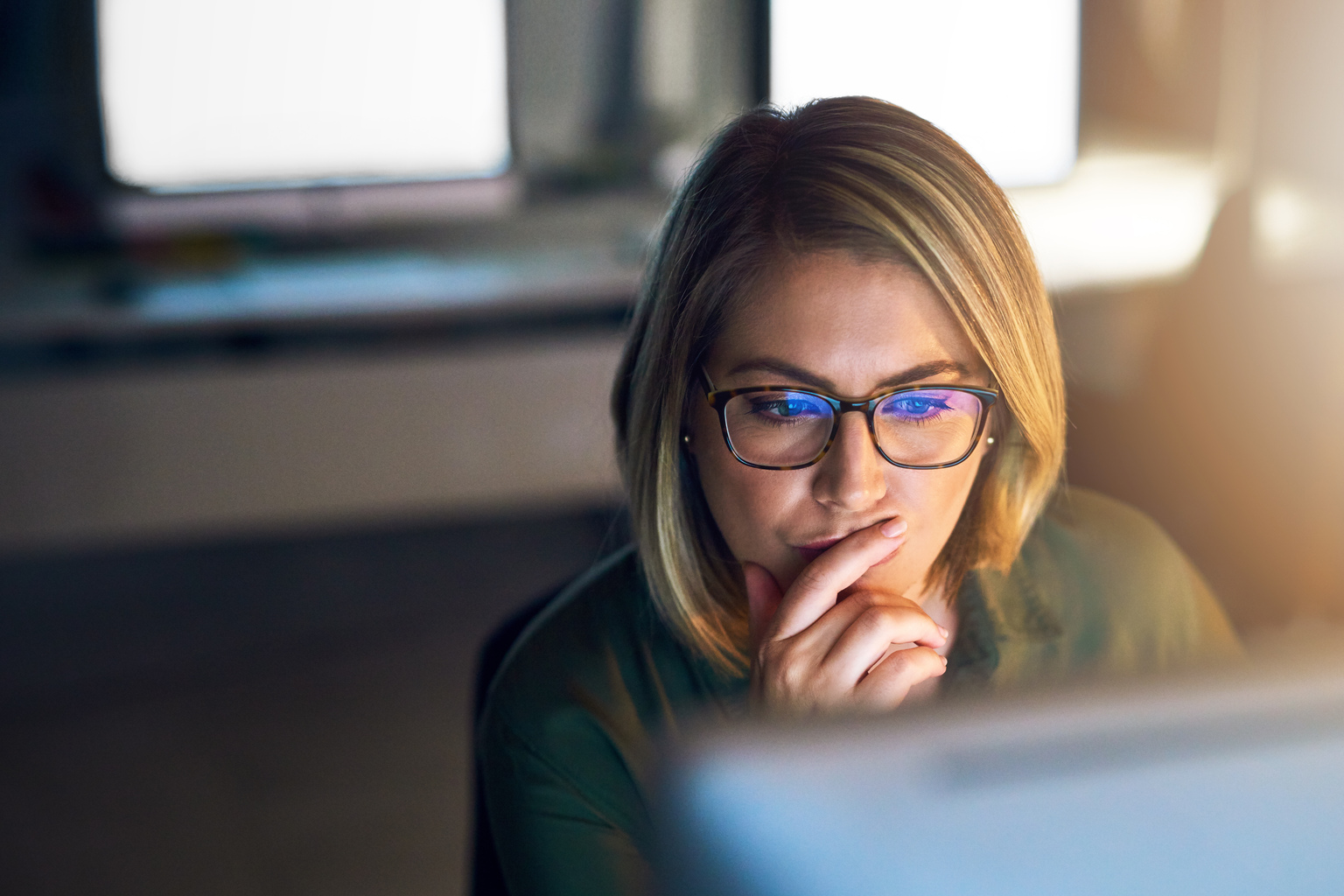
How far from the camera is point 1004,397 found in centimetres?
69

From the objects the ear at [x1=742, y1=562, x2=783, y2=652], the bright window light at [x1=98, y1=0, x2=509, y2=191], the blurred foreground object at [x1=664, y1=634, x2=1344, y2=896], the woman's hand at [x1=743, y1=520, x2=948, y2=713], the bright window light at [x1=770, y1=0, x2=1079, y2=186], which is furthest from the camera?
the bright window light at [x1=98, y1=0, x2=509, y2=191]

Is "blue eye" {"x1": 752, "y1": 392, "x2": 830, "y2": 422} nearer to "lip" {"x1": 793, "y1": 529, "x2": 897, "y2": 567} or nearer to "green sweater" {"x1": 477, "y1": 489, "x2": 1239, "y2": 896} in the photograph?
"lip" {"x1": 793, "y1": 529, "x2": 897, "y2": 567}

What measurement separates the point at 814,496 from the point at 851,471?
34mm

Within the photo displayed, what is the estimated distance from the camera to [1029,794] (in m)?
0.27

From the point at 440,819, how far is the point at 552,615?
4.25ft

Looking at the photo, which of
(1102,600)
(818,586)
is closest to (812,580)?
(818,586)

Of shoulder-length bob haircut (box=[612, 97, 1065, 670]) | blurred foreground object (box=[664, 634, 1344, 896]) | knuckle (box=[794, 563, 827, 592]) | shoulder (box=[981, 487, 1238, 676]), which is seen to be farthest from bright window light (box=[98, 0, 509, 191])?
blurred foreground object (box=[664, 634, 1344, 896])

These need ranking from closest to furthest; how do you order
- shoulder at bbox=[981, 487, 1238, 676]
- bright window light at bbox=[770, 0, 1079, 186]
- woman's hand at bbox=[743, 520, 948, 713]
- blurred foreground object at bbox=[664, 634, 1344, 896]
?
1. blurred foreground object at bbox=[664, 634, 1344, 896]
2. woman's hand at bbox=[743, 520, 948, 713]
3. shoulder at bbox=[981, 487, 1238, 676]
4. bright window light at bbox=[770, 0, 1079, 186]

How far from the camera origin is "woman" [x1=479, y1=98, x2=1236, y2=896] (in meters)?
0.64

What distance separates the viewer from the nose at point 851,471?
64 cm

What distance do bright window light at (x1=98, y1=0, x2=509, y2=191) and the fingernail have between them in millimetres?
2238

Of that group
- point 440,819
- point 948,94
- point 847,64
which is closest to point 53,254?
point 440,819

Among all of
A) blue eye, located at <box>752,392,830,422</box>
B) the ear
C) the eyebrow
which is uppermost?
the eyebrow

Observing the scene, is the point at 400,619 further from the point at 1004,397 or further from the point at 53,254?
the point at 1004,397
